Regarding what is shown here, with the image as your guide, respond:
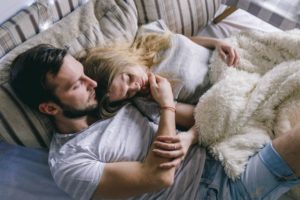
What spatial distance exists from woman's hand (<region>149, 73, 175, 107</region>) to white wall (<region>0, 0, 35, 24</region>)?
1.63 ft

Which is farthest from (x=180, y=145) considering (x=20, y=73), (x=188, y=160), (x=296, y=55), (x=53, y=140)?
(x=296, y=55)

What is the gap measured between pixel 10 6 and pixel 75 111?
1.34 feet

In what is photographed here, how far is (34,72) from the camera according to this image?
96 cm

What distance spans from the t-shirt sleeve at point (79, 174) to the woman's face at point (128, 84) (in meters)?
0.24

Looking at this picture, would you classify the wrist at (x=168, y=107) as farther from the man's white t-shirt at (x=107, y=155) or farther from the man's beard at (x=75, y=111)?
the man's beard at (x=75, y=111)

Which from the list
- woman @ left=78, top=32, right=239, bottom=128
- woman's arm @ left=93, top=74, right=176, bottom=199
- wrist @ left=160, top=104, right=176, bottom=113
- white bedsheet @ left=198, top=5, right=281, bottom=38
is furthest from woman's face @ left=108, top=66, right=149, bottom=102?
white bedsheet @ left=198, top=5, right=281, bottom=38

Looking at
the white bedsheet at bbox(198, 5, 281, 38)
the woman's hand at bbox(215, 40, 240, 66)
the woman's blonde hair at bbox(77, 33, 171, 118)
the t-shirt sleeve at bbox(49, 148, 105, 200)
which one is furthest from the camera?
the white bedsheet at bbox(198, 5, 281, 38)

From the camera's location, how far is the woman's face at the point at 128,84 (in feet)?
3.60

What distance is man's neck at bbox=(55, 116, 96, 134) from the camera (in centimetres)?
105

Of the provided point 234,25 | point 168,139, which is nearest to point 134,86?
point 168,139

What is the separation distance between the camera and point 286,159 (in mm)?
936

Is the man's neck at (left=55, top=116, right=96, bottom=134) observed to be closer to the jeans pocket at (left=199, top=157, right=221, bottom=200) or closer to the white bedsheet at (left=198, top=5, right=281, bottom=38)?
the jeans pocket at (left=199, top=157, right=221, bottom=200)

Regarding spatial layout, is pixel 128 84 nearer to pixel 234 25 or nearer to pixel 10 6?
pixel 10 6

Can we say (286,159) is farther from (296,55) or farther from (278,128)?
(296,55)
